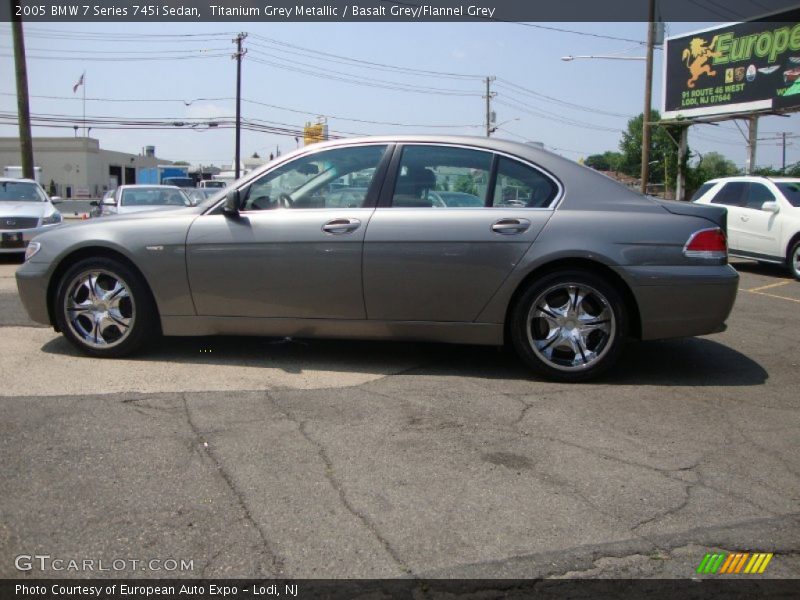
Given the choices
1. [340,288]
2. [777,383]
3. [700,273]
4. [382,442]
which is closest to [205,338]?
[340,288]

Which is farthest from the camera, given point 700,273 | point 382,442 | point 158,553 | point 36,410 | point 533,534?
point 700,273

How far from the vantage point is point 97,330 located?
534 cm

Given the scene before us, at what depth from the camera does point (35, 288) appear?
17.6ft

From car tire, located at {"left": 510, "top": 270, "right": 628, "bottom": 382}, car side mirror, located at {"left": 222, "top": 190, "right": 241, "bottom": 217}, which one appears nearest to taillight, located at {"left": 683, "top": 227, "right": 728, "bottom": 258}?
car tire, located at {"left": 510, "top": 270, "right": 628, "bottom": 382}

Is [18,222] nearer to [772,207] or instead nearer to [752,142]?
[772,207]

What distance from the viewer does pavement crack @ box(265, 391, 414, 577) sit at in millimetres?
2695

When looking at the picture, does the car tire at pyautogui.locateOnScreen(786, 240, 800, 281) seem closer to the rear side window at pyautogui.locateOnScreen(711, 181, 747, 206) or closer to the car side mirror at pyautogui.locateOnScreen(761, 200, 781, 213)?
the car side mirror at pyautogui.locateOnScreen(761, 200, 781, 213)

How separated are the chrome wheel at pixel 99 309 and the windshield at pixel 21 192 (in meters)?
9.26

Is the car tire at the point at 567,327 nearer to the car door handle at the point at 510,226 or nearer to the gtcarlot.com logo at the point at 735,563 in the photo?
the car door handle at the point at 510,226

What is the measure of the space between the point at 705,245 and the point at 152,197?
43.8 feet

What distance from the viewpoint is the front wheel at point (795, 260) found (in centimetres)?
1131

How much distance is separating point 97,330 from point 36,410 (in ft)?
4.06

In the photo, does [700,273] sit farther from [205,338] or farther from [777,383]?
[205,338]

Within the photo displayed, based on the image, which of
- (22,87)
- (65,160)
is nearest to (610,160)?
(65,160)
